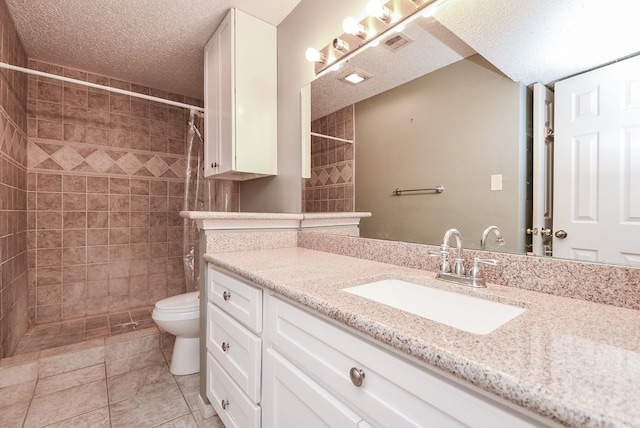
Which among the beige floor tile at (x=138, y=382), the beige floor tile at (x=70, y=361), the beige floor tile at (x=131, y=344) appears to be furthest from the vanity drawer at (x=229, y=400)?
the beige floor tile at (x=70, y=361)

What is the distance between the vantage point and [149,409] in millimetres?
1572

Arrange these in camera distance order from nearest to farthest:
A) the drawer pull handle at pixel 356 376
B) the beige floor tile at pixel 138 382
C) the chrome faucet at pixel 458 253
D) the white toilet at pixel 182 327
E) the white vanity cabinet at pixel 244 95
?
the drawer pull handle at pixel 356 376 < the chrome faucet at pixel 458 253 < the beige floor tile at pixel 138 382 < the white toilet at pixel 182 327 < the white vanity cabinet at pixel 244 95

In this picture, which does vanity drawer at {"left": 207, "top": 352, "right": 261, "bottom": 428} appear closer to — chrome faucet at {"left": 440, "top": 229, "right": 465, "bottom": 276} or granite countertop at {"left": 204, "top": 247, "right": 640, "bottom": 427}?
granite countertop at {"left": 204, "top": 247, "right": 640, "bottom": 427}

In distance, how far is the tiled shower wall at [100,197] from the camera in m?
2.46

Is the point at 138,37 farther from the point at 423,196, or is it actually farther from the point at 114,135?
the point at 423,196

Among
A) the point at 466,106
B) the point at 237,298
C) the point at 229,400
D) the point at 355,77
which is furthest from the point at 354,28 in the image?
the point at 229,400

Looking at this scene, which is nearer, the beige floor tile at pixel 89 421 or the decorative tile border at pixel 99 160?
the beige floor tile at pixel 89 421

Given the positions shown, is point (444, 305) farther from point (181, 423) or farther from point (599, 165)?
point (181, 423)

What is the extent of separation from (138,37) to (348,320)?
8.08ft

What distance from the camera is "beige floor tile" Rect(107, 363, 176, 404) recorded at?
67.2 inches

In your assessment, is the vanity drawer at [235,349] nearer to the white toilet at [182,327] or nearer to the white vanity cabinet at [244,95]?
the white toilet at [182,327]

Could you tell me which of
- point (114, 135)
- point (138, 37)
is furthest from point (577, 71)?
point (114, 135)

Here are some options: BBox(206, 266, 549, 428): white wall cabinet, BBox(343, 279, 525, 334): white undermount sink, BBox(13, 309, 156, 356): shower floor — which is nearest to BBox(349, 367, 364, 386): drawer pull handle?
BBox(206, 266, 549, 428): white wall cabinet

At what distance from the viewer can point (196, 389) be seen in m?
1.75
